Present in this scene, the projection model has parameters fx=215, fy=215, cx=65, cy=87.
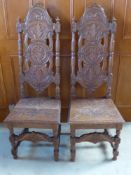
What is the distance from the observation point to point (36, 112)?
70.2 inches

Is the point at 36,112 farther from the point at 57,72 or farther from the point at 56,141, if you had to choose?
the point at 57,72

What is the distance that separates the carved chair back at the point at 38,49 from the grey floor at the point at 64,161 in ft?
1.71

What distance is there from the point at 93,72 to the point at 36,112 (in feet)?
2.08

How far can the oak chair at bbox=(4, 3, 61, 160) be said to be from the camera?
1715mm

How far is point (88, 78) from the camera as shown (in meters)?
1.98

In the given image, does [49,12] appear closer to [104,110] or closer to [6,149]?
[104,110]

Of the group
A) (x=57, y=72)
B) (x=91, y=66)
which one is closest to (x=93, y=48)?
(x=91, y=66)

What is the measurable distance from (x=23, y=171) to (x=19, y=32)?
3.86 feet

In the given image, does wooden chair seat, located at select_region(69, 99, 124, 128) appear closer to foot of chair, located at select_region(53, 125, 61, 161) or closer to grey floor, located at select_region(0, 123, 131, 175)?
foot of chair, located at select_region(53, 125, 61, 161)

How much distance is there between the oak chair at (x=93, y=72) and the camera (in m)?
1.71

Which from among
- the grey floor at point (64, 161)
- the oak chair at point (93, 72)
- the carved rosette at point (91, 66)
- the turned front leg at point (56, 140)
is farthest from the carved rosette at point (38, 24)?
the grey floor at point (64, 161)

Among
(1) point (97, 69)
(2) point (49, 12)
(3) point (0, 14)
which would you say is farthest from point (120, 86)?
(3) point (0, 14)

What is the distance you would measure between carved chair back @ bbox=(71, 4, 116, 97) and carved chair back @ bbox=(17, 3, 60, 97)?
0.61 feet

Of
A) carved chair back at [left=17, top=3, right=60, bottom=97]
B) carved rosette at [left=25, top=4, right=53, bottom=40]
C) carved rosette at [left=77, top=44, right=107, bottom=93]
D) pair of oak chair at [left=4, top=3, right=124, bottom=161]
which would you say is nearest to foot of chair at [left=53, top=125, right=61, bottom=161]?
pair of oak chair at [left=4, top=3, right=124, bottom=161]
